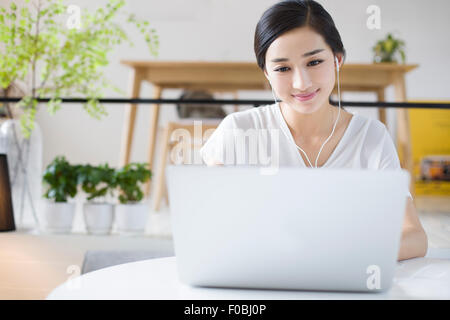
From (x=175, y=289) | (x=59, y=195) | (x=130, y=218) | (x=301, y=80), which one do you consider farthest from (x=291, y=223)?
(x=59, y=195)

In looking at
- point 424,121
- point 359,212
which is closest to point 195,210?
point 359,212

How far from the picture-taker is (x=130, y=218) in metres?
1.96

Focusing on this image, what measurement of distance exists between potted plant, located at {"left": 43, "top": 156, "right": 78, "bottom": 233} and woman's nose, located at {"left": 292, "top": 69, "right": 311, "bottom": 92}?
1171 millimetres

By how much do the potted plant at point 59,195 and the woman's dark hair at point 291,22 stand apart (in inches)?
43.1

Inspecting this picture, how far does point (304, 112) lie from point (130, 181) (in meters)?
1.04

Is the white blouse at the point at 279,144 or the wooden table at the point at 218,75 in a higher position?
the wooden table at the point at 218,75

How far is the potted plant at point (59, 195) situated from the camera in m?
1.96

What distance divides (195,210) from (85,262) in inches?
54.4

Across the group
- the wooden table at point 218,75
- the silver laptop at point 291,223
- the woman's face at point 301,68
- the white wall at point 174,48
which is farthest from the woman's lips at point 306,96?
the white wall at point 174,48

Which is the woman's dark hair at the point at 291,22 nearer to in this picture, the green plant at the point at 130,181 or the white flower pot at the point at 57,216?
the green plant at the point at 130,181

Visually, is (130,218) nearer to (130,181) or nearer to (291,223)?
(130,181)

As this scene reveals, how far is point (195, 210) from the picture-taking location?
1.72 feet

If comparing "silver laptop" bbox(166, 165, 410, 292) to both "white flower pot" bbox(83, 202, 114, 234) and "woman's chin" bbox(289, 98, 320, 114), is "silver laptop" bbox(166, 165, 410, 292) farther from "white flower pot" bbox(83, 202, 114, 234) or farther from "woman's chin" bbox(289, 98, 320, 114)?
"white flower pot" bbox(83, 202, 114, 234)
